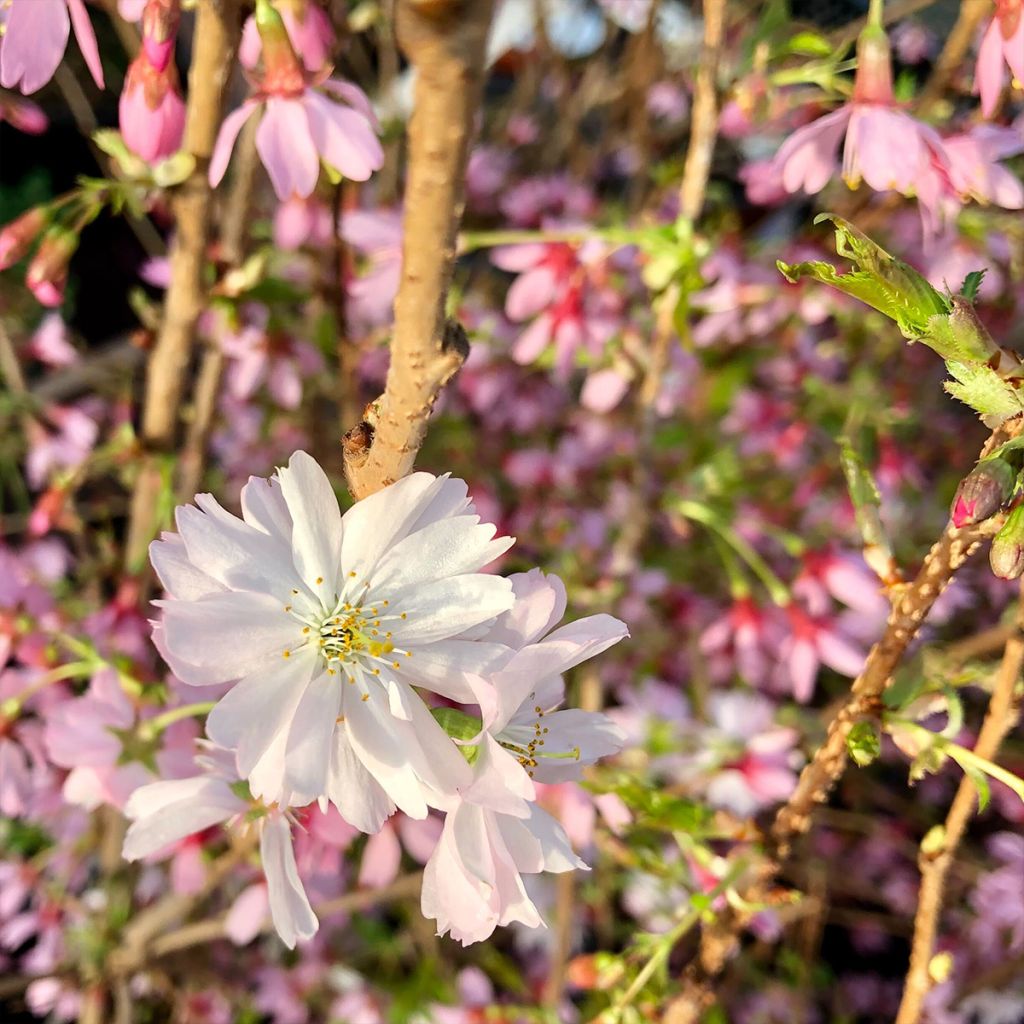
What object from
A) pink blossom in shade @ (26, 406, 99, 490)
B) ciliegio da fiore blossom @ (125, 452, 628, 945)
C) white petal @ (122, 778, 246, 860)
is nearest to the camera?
ciliegio da fiore blossom @ (125, 452, 628, 945)

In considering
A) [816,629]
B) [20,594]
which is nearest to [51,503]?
[20,594]

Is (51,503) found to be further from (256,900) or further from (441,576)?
(441,576)

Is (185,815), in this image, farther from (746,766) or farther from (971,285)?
(746,766)

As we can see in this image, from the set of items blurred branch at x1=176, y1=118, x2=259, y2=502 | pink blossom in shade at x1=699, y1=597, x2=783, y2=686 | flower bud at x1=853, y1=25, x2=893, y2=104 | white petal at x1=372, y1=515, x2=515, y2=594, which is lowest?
pink blossom in shade at x1=699, y1=597, x2=783, y2=686

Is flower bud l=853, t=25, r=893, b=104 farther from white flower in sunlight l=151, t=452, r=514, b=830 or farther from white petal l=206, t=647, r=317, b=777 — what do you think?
white petal l=206, t=647, r=317, b=777

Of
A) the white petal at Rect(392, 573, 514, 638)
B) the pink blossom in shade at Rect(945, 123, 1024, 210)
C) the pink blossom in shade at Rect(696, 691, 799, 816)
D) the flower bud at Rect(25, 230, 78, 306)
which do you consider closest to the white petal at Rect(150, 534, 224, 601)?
the white petal at Rect(392, 573, 514, 638)

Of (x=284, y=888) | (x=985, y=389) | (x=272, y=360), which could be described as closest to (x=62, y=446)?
(x=272, y=360)

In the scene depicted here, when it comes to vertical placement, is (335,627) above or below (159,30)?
below

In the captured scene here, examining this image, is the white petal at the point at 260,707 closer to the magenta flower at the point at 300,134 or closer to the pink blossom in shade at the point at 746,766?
the magenta flower at the point at 300,134
